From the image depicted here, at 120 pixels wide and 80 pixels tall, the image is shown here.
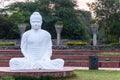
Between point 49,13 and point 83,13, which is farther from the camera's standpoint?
point 83,13

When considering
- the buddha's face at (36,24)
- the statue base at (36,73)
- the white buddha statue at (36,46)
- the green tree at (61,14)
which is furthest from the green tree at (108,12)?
the statue base at (36,73)

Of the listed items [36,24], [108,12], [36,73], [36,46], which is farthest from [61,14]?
[36,73]

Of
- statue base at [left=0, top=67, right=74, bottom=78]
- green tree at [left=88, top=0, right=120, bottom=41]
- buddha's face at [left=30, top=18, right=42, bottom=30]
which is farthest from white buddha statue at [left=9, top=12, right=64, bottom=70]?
green tree at [left=88, top=0, right=120, bottom=41]

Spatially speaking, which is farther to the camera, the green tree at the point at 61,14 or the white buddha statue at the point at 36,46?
the green tree at the point at 61,14

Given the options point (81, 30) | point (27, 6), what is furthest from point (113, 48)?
point (27, 6)

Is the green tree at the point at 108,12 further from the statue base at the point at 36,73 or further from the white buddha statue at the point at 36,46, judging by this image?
the statue base at the point at 36,73

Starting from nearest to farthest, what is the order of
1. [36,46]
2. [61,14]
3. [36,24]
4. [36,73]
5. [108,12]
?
[36,73]
[36,46]
[36,24]
[108,12]
[61,14]

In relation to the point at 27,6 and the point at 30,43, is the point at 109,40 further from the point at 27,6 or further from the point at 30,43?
the point at 30,43

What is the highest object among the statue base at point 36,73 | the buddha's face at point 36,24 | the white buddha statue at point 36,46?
the buddha's face at point 36,24

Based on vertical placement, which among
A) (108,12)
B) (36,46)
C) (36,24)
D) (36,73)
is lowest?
(36,73)

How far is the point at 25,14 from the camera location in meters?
42.7

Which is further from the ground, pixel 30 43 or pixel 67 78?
pixel 30 43

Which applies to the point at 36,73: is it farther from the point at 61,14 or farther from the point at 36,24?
the point at 61,14

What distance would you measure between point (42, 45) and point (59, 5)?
94.2 feet
